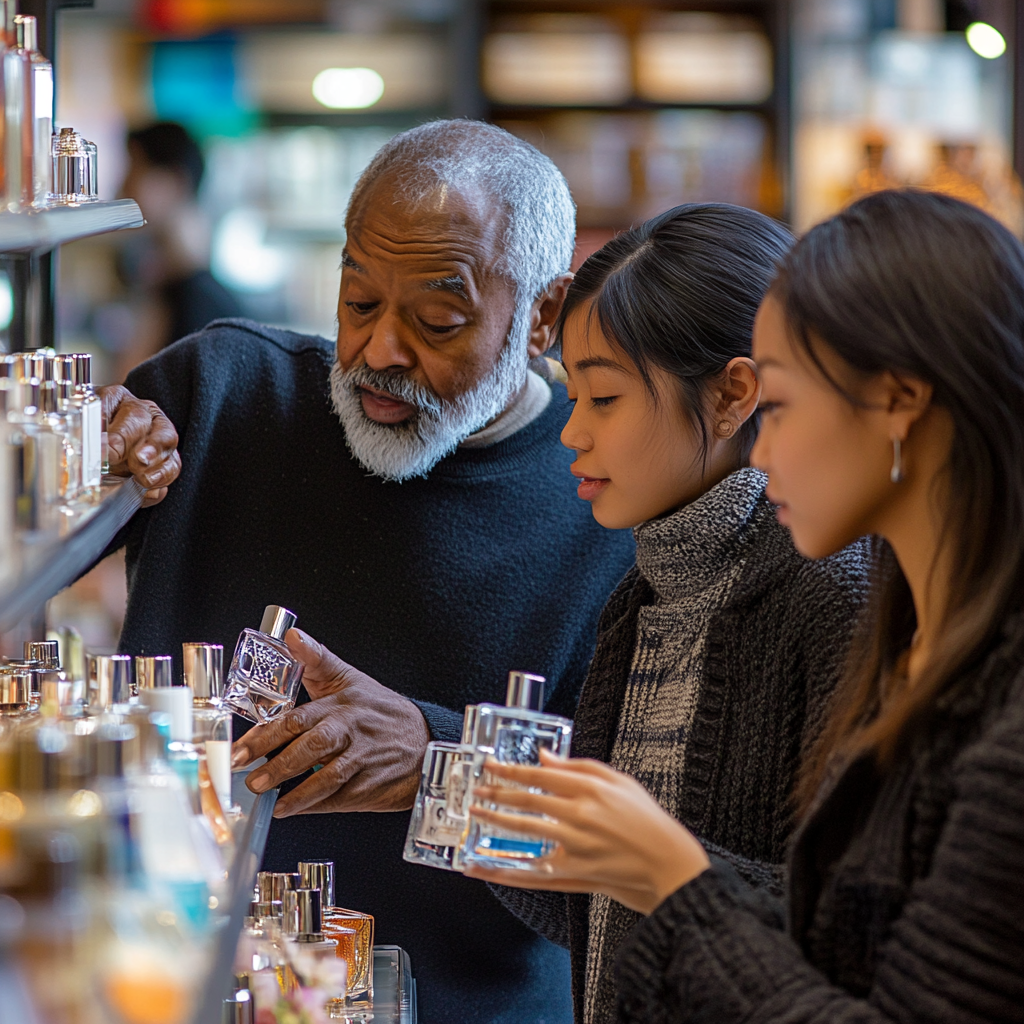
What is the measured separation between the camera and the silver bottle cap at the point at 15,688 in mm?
1162

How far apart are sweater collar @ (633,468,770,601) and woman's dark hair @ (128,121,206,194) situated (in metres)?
3.69

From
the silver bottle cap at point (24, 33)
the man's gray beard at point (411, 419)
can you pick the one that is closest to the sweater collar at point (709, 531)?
the man's gray beard at point (411, 419)

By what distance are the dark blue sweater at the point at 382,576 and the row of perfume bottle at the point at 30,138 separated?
0.77 m

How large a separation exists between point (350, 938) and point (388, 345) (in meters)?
0.81

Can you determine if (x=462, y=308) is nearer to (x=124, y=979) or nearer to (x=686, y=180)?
(x=124, y=979)

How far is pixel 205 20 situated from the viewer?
16.9 feet

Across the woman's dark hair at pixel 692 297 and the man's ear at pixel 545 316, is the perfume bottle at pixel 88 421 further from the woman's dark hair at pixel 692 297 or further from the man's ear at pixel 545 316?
the man's ear at pixel 545 316

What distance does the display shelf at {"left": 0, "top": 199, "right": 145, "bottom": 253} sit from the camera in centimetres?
86

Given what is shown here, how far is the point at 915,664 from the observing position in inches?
42.9

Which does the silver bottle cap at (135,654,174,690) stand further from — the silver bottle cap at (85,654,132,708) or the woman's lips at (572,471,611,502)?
the woman's lips at (572,471,611,502)

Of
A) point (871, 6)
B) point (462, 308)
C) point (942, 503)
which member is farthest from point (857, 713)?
point (871, 6)

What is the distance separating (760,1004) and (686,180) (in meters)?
4.53

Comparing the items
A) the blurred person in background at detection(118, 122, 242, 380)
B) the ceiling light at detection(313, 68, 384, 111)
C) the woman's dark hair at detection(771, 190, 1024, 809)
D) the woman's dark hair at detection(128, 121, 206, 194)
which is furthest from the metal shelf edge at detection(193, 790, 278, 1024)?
the ceiling light at detection(313, 68, 384, 111)

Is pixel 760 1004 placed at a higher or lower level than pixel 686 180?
lower
